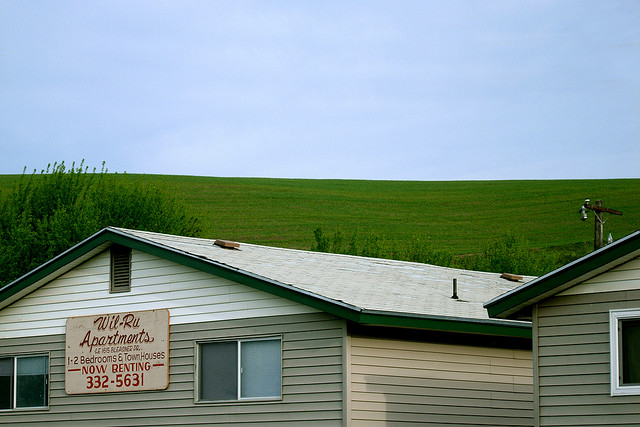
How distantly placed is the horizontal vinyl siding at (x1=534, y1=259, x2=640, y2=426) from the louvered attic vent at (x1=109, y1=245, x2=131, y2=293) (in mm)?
7935

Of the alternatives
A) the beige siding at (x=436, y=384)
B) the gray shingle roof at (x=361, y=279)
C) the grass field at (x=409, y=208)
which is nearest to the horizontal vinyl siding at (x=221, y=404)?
the beige siding at (x=436, y=384)

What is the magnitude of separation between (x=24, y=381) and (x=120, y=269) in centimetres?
318

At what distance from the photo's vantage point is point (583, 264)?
41.9 feet

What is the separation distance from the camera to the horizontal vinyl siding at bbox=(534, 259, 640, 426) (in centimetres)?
1260

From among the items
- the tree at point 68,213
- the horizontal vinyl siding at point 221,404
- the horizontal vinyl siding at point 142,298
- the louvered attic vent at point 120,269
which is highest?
the tree at point 68,213

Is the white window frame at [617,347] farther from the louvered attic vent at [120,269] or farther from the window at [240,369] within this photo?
the louvered attic vent at [120,269]

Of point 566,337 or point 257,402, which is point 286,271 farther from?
point 566,337

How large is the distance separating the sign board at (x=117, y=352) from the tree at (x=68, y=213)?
1864 cm

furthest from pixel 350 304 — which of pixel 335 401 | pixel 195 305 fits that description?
pixel 195 305

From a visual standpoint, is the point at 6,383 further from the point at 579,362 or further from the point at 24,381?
the point at 579,362

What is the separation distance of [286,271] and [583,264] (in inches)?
224

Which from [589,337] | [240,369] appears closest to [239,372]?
[240,369]

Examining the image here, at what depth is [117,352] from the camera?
17.4 meters

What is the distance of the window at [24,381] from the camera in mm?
18547
